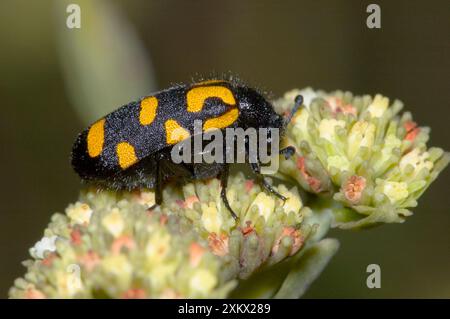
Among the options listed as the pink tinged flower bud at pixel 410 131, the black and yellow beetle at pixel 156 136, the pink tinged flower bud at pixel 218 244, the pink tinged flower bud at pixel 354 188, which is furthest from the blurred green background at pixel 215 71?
the pink tinged flower bud at pixel 218 244

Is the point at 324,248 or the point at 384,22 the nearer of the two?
the point at 324,248

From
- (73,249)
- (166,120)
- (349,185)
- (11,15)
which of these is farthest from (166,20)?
(73,249)

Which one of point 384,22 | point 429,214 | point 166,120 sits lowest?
point 429,214

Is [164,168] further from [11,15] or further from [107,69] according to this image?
[11,15]

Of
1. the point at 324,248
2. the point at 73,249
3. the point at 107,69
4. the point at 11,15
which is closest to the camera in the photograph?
the point at 73,249

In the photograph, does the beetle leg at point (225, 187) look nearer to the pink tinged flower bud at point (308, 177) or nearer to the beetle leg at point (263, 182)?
the beetle leg at point (263, 182)

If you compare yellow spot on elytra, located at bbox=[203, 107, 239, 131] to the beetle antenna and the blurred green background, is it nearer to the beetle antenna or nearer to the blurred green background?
the beetle antenna

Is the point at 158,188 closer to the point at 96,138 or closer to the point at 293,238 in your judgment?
the point at 96,138

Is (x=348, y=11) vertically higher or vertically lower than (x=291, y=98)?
higher

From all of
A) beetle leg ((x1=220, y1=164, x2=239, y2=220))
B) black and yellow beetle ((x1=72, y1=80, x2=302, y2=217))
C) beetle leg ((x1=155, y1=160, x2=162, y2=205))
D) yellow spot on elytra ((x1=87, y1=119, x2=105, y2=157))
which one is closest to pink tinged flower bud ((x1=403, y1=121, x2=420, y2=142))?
black and yellow beetle ((x1=72, y1=80, x2=302, y2=217))
